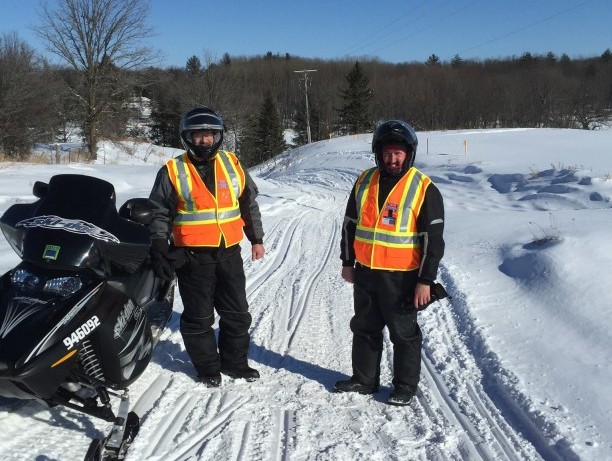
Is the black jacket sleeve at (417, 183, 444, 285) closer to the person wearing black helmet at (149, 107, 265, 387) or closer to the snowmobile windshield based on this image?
the person wearing black helmet at (149, 107, 265, 387)

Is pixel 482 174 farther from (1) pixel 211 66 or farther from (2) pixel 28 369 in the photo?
(1) pixel 211 66

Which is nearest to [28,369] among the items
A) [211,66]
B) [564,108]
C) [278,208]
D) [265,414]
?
[265,414]

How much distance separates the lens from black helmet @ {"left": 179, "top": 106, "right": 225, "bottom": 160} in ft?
11.4

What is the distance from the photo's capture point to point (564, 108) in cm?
6931

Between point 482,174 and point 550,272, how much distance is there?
12.0 meters

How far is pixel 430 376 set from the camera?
152 inches

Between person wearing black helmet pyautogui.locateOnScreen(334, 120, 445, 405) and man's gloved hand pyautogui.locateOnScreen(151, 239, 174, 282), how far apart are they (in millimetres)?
1202

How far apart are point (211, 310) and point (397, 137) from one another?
177 cm

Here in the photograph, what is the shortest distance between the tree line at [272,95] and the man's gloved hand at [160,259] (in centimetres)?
2066

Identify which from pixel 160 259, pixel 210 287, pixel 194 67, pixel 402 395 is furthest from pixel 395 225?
pixel 194 67

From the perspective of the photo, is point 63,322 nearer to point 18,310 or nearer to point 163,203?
point 18,310

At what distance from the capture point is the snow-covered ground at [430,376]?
9.70ft

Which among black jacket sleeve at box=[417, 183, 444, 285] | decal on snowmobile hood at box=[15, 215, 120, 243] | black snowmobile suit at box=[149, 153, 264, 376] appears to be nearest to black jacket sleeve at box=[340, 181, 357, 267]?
black jacket sleeve at box=[417, 183, 444, 285]

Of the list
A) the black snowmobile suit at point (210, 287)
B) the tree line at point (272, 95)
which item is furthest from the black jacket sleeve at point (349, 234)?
the tree line at point (272, 95)
